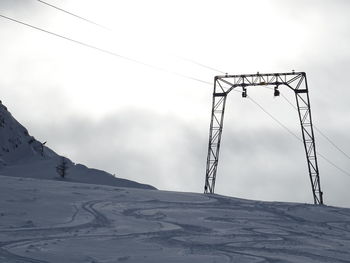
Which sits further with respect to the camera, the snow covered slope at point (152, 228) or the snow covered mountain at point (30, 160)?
the snow covered mountain at point (30, 160)

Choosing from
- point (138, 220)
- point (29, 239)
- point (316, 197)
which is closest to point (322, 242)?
point (138, 220)

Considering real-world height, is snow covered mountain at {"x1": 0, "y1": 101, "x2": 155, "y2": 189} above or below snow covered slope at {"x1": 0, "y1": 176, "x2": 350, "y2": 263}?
above

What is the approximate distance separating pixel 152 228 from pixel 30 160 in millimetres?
97731

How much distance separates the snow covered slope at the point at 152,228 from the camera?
9.34 meters

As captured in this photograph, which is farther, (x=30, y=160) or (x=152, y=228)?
(x=30, y=160)

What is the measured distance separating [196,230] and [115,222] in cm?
192

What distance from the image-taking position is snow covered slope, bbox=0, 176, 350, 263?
30.6 feet

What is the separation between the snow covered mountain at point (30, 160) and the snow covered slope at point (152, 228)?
53.9 metres

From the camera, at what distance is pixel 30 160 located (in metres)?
106

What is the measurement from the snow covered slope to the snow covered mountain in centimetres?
5392

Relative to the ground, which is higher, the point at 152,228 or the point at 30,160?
the point at 30,160

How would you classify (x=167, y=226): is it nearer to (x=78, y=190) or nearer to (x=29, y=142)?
(x=78, y=190)

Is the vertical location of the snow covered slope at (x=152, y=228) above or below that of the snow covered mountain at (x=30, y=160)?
below

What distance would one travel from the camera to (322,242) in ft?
40.9
